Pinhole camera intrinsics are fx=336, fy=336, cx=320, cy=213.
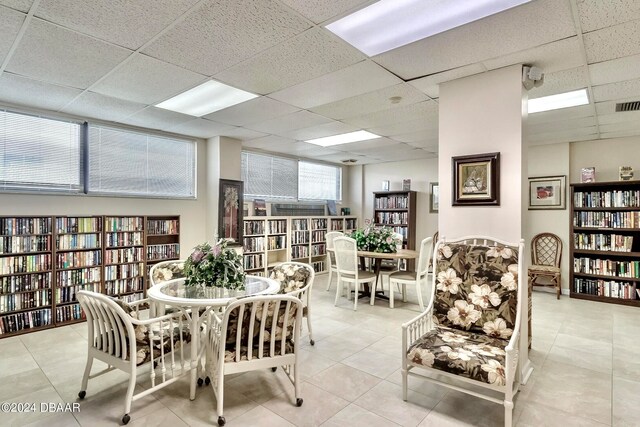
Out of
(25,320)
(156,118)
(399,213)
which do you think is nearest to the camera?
(25,320)

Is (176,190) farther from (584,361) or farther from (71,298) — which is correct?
(584,361)

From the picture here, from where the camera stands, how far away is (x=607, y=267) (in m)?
5.11

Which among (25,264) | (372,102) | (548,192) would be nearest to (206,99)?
(372,102)

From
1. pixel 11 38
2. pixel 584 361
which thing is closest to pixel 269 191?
pixel 11 38

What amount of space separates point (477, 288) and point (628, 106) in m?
3.04

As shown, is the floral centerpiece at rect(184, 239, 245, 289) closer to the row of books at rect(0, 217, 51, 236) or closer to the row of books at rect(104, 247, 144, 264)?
the row of books at rect(104, 247, 144, 264)

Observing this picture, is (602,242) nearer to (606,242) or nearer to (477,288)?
(606,242)

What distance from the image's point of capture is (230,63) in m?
2.70

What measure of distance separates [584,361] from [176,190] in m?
5.38

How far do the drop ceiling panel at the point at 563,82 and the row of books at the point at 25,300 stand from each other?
5650 millimetres

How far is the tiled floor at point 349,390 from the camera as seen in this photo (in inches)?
86.8

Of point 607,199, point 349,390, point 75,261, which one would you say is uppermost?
point 607,199

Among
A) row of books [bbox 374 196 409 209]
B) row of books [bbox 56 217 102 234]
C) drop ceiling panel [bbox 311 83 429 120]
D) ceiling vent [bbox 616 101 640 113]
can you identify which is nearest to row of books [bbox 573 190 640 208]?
ceiling vent [bbox 616 101 640 113]

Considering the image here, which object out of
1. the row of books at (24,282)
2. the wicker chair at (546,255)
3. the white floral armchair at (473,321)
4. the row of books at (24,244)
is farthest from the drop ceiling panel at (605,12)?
the row of books at (24,282)
